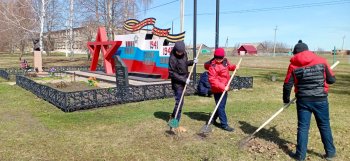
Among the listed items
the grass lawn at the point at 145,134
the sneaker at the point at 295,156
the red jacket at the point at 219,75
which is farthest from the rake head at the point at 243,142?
the red jacket at the point at 219,75

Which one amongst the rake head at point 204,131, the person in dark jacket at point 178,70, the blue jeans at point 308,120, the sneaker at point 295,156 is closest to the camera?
the blue jeans at point 308,120

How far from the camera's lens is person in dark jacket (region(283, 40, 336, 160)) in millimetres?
4426

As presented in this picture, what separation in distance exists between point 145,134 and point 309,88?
10.3ft

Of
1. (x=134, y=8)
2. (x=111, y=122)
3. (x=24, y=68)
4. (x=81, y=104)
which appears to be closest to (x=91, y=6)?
(x=134, y=8)

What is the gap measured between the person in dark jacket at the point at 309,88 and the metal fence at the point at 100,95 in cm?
572

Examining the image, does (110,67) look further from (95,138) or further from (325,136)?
(325,136)

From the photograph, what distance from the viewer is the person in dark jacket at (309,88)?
14.5ft

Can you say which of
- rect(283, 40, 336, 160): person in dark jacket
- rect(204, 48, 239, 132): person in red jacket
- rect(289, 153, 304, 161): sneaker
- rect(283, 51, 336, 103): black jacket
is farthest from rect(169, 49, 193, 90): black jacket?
Result: rect(289, 153, 304, 161): sneaker

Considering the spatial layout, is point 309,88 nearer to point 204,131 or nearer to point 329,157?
point 329,157

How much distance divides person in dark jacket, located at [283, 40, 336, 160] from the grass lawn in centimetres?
38

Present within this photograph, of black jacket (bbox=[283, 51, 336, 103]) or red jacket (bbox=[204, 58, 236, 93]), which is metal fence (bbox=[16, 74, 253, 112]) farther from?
black jacket (bbox=[283, 51, 336, 103])

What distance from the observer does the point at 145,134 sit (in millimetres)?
6066

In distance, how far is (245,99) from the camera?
1034 cm

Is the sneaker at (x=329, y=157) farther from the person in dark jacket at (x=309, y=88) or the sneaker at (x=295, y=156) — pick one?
the sneaker at (x=295, y=156)
